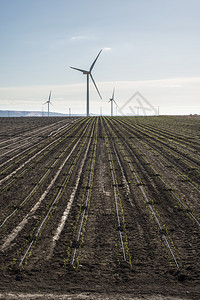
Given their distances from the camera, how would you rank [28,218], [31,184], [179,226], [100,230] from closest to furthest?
[100,230] → [179,226] → [28,218] → [31,184]

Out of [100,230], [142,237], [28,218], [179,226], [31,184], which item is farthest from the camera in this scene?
[31,184]

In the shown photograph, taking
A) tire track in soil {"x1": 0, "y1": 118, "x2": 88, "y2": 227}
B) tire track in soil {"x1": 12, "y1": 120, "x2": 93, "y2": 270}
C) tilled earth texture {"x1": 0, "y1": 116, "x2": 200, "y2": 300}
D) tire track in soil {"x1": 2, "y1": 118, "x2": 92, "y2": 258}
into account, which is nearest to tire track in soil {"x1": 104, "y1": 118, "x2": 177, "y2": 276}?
tilled earth texture {"x1": 0, "y1": 116, "x2": 200, "y2": 300}

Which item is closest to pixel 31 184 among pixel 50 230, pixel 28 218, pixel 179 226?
pixel 28 218

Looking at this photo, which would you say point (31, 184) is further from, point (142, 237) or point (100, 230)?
point (142, 237)

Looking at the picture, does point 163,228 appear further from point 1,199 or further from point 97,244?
point 1,199

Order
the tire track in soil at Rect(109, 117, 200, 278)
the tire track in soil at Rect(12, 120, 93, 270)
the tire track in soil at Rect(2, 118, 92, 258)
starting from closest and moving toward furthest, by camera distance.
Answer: the tire track in soil at Rect(12, 120, 93, 270), the tire track in soil at Rect(109, 117, 200, 278), the tire track in soil at Rect(2, 118, 92, 258)

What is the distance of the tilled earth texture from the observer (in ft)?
29.3

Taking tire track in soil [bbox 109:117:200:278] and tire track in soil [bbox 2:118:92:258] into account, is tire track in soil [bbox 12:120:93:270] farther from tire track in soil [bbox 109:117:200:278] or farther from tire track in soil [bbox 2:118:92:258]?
tire track in soil [bbox 109:117:200:278]

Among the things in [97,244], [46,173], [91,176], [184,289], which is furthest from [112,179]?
[184,289]

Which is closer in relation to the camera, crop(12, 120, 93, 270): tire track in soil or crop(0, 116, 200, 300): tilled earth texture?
crop(0, 116, 200, 300): tilled earth texture

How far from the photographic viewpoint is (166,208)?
15.3m

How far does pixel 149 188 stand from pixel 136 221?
5.49 metres

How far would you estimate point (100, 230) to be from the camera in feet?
41.6

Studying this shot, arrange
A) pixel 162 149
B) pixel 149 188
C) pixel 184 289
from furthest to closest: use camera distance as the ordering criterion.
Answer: pixel 162 149, pixel 149 188, pixel 184 289
